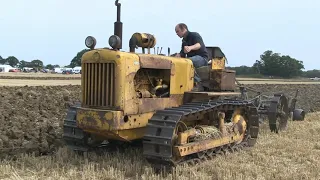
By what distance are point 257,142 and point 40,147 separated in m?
4.67

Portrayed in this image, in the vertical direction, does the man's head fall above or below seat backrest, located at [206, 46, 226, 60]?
above

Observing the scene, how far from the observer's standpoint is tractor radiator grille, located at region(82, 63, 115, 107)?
697 cm

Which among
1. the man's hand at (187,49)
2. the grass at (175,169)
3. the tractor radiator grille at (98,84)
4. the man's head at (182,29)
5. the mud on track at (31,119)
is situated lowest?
the grass at (175,169)

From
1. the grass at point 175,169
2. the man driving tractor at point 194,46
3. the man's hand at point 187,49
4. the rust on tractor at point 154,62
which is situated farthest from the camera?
the man driving tractor at point 194,46

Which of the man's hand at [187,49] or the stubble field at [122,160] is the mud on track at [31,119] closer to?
the stubble field at [122,160]

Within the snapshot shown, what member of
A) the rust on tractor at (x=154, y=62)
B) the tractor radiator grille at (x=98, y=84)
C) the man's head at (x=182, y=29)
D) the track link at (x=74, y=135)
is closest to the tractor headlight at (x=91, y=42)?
the tractor radiator grille at (x=98, y=84)

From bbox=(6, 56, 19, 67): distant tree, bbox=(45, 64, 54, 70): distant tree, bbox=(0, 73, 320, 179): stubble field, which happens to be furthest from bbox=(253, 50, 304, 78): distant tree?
bbox=(0, 73, 320, 179): stubble field

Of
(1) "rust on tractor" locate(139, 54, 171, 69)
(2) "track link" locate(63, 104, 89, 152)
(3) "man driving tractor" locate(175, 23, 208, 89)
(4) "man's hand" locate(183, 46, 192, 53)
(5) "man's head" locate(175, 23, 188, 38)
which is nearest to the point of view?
(1) "rust on tractor" locate(139, 54, 171, 69)

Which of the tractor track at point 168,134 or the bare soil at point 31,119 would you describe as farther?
the bare soil at point 31,119

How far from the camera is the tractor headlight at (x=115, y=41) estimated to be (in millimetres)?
6887

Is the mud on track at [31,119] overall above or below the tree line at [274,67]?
below

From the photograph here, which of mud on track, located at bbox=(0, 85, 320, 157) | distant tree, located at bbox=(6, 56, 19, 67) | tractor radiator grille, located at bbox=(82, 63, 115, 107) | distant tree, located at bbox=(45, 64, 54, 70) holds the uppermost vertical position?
distant tree, located at bbox=(6, 56, 19, 67)

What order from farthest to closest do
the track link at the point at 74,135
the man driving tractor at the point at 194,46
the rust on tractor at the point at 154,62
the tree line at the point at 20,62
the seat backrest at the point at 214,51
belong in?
the tree line at the point at 20,62, the seat backrest at the point at 214,51, the man driving tractor at the point at 194,46, the track link at the point at 74,135, the rust on tractor at the point at 154,62

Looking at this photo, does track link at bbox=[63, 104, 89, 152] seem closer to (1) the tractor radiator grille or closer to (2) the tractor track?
(2) the tractor track
